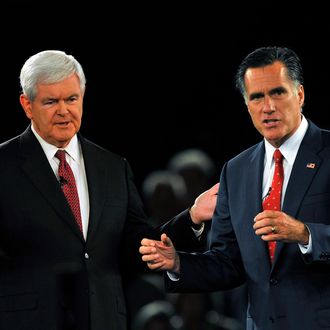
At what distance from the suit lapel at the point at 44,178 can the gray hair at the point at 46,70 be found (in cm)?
19

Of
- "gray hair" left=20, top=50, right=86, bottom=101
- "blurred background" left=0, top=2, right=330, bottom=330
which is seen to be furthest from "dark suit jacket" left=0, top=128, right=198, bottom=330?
"blurred background" left=0, top=2, right=330, bottom=330

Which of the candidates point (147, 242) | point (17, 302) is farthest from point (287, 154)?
point (17, 302)

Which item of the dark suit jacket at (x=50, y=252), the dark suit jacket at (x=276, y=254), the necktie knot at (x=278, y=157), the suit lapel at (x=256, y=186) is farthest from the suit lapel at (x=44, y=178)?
the necktie knot at (x=278, y=157)

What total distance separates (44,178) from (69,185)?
0.33 feet

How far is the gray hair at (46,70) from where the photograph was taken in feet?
12.5

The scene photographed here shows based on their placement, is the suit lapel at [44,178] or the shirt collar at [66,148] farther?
the shirt collar at [66,148]

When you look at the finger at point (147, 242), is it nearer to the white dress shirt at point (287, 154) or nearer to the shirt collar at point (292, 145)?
the white dress shirt at point (287, 154)

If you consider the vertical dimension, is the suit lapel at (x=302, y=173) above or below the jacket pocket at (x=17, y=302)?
above

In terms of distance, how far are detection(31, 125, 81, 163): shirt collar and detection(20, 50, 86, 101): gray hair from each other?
16 centimetres

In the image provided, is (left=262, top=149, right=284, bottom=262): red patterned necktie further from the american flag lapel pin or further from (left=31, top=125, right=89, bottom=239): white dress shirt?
(left=31, top=125, right=89, bottom=239): white dress shirt

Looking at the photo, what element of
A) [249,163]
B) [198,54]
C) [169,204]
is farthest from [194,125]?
[249,163]

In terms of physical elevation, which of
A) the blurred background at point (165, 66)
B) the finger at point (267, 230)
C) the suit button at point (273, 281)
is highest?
the blurred background at point (165, 66)

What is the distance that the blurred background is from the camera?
677cm

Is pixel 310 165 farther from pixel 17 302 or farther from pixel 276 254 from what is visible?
pixel 17 302
